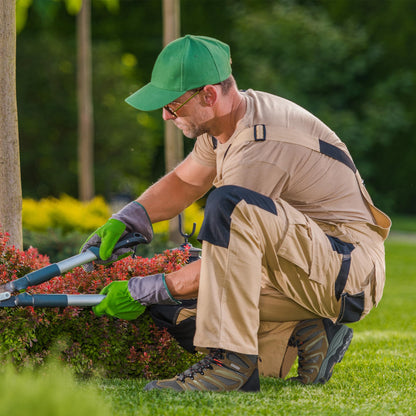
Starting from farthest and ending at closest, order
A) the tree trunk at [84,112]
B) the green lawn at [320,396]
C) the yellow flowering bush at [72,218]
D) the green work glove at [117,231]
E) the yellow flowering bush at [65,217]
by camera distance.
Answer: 1. the tree trunk at [84,112]
2. the yellow flowering bush at [65,217]
3. the yellow flowering bush at [72,218]
4. the green work glove at [117,231]
5. the green lawn at [320,396]

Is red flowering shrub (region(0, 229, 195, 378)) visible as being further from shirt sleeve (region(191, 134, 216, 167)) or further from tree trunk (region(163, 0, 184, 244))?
tree trunk (region(163, 0, 184, 244))

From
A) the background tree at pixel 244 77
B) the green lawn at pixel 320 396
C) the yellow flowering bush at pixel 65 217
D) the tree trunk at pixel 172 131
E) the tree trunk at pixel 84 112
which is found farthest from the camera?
the background tree at pixel 244 77

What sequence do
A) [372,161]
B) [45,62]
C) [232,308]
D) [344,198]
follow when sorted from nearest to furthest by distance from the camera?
[232,308], [344,198], [45,62], [372,161]

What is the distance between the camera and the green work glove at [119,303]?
3287 millimetres

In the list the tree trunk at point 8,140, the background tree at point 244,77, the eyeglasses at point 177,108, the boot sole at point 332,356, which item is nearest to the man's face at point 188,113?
the eyeglasses at point 177,108

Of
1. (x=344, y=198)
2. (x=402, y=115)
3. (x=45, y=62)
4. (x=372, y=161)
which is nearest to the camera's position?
(x=344, y=198)

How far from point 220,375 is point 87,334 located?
0.70m

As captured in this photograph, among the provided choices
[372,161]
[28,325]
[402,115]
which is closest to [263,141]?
[28,325]

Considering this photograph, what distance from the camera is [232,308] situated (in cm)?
313

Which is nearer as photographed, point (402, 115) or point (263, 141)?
point (263, 141)

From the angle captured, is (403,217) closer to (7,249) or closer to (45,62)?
(45,62)

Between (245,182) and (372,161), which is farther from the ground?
(245,182)

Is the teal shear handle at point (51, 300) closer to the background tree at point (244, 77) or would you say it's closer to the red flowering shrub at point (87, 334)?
the red flowering shrub at point (87, 334)

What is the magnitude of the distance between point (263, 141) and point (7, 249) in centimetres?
139
